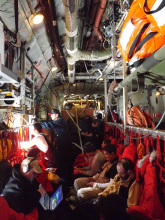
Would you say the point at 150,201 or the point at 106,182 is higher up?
the point at 150,201

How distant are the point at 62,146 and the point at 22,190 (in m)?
2.26

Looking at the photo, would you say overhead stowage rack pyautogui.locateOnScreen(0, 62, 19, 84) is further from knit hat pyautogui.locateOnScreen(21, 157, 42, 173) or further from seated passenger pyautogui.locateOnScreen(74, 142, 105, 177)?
seated passenger pyautogui.locateOnScreen(74, 142, 105, 177)

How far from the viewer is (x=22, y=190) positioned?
1.84 metres

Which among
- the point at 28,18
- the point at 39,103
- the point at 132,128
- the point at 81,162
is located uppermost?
the point at 28,18

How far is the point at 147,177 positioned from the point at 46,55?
134 inches

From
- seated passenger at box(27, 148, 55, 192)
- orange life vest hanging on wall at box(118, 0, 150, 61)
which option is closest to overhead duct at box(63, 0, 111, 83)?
orange life vest hanging on wall at box(118, 0, 150, 61)

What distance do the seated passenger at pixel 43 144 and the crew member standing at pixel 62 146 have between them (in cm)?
32

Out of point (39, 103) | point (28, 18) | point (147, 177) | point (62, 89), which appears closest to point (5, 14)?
point (28, 18)

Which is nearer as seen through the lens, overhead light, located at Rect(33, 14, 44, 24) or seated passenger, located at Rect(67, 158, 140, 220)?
seated passenger, located at Rect(67, 158, 140, 220)

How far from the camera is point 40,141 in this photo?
321 centimetres

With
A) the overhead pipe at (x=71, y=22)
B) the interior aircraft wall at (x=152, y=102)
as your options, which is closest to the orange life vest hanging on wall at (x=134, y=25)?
the overhead pipe at (x=71, y=22)

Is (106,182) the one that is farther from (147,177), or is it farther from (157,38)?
(157,38)

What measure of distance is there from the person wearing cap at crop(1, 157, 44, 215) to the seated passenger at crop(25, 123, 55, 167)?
109 cm

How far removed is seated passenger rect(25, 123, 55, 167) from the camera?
3184 mm
